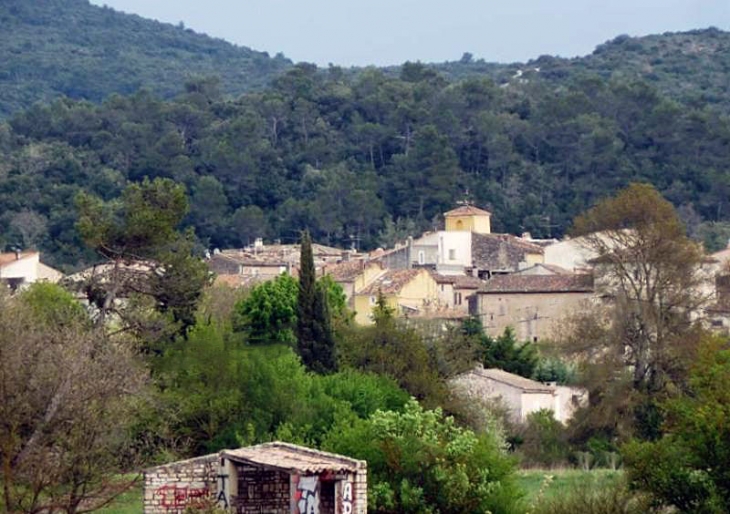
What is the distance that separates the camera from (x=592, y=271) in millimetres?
48625

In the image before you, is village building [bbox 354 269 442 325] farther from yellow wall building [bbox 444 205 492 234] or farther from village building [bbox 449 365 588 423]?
village building [bbox 449 365 588 423]

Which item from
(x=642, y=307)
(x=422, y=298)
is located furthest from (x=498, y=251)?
(x=642, y=307)

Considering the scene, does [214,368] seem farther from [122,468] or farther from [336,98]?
[336,98]

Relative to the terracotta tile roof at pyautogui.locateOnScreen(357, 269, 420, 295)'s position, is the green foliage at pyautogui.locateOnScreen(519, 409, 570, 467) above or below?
below

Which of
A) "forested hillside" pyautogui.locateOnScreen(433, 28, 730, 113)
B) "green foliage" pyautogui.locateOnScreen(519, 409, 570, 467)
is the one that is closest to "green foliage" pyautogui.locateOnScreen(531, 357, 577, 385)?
"green foliage" pyautogui.locateOnScreen(519, 409, 570, 467)

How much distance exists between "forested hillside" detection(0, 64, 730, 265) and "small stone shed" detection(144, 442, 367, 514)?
254 ft

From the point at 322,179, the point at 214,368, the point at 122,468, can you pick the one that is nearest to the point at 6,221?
the point at 322,179

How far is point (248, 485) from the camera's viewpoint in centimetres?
2383

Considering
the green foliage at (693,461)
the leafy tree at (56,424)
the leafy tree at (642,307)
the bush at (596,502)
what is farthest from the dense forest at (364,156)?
the leafy tree at (56,424)

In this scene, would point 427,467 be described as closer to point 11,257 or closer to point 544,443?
point 544,443

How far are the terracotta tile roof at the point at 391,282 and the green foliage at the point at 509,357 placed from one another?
20.3 m

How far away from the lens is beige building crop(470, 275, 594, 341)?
72.2 meters

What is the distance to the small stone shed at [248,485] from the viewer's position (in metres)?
23.5

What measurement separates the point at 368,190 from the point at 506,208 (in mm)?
7536
